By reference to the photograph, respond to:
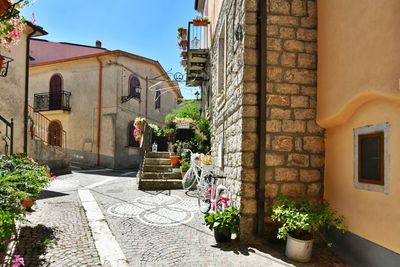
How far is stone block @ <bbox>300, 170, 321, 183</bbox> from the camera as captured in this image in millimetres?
4031

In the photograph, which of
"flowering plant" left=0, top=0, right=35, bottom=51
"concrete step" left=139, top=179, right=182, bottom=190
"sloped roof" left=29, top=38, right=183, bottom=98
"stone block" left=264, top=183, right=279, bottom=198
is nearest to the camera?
"flowering plant" left=0, top=0, right=35, bottom=51

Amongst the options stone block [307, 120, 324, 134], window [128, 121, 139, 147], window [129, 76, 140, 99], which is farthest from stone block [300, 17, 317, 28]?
window [129, 76, 140, 99]

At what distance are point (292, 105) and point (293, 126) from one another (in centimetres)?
33

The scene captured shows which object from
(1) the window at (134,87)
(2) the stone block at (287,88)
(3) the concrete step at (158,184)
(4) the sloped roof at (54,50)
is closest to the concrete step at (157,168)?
(3) the concrete step at (158,184)

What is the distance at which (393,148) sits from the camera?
279 centimetres

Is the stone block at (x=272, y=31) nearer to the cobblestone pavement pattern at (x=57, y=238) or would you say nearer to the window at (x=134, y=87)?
the cobblestone pavement pattern at (x=57, y=238)

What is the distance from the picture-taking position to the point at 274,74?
405 centimetres

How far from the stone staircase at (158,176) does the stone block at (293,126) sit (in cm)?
489

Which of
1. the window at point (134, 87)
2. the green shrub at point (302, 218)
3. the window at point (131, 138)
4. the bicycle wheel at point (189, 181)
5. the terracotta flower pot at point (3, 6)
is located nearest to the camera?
the terracotta flower pot at point (3, 6)

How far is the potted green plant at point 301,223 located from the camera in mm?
3309

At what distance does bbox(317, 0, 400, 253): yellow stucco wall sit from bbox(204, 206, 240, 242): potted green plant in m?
1.47

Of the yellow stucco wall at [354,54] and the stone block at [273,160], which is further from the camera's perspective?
the stone block at [273,160]

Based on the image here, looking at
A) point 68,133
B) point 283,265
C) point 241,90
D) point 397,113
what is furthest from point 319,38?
point 68,133

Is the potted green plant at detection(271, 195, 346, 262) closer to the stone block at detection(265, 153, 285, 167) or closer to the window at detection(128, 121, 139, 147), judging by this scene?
the stone block at detection(265, 153, 285, 167)
